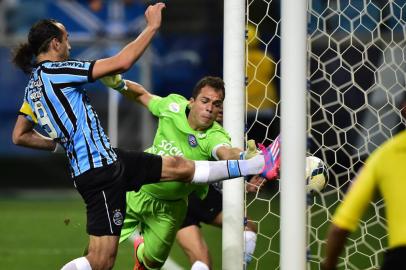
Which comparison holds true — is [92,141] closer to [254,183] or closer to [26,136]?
[26,136]

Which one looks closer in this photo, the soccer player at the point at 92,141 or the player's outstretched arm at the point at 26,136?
the soccer player at the point at 92,141

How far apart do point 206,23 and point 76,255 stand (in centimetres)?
762

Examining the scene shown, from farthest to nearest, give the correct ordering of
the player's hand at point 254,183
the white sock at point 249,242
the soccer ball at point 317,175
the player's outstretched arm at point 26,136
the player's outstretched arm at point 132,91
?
1. the white sock at point 249,242
2. the player's outstretched arm at point 132,91
3. the player's hand at point 254,183
4. the player's outstretched arm at point 26,136
5. the soccer ball at point 317,175

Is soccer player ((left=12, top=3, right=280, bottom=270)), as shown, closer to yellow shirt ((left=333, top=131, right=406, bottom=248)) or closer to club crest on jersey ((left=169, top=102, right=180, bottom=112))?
club crest on jersey ((left=169, top=102, right=180, bottom=112))

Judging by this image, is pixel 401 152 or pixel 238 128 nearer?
pixel 401 152

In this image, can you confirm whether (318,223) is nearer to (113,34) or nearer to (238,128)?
(238,128)

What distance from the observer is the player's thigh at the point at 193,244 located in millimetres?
7324

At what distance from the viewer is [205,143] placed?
22.5ft

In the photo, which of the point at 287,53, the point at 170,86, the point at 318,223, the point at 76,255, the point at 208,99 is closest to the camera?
the point at 287,53

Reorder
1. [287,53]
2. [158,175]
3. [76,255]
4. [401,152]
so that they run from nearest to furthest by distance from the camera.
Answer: [401,152], [287,53], [158,175], [76,255]

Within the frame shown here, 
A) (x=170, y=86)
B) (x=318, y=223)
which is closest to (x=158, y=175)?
(x=318, y=223)

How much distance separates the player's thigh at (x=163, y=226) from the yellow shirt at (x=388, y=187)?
3.33m

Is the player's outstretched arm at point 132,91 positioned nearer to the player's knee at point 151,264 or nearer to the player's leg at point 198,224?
the player's leg at point 198,224

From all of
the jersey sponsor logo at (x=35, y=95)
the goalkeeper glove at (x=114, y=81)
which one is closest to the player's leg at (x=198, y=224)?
the goalkeeper glove at (x=114, y=81)
